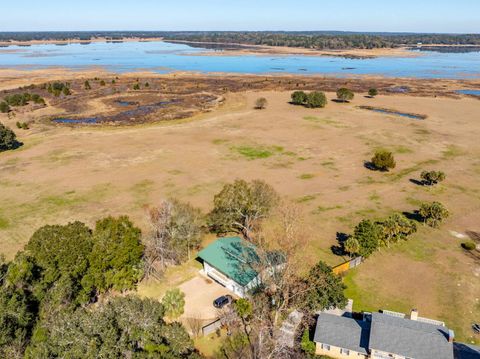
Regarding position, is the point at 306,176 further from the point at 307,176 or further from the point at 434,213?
the point at 434,213

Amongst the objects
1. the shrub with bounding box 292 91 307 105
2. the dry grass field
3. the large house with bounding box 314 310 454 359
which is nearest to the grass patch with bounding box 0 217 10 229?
the dry grass field

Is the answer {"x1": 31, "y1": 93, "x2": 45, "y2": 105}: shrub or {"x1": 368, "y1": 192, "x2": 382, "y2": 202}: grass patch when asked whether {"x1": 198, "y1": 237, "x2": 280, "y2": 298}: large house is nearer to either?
{"x1": 368, "y1": 192, "x2": 382, "y2": 202}: grass patch

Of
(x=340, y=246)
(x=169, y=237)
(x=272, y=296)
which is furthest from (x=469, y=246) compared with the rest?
(x=169, y=237)

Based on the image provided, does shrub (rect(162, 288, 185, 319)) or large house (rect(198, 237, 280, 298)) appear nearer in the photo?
shrub (rect(162, 288, 185, 319))

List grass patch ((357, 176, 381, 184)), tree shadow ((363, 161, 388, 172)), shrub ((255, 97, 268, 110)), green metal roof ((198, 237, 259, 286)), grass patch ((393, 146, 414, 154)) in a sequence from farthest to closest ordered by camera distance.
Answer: shrub ((255, 97, 268, 110))
grass patch ((393, 146, 414, 154))
tree shadow ((363, 161, 388, 172))
grass patch ((357, 176, 381, 184))
green metal roof ((198, 237, 259, 286))

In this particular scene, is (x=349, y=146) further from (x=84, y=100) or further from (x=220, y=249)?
(x=84, y=100)

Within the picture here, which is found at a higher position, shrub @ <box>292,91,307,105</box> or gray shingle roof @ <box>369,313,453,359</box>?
shrub @ <box>292,91,307,105</box>
